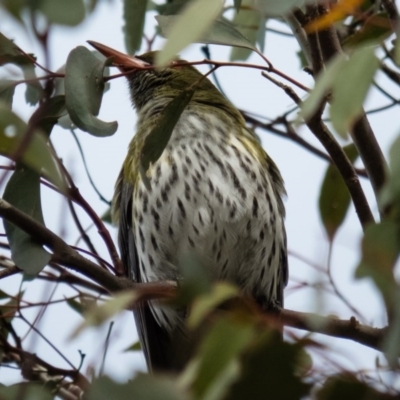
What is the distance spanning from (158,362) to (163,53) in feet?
6.03

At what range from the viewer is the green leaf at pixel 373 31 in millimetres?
1413

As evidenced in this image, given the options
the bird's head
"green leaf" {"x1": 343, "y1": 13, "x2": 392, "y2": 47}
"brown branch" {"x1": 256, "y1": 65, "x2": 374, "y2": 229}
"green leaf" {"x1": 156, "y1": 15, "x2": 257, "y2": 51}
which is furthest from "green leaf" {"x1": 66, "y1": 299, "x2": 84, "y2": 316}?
"green leaf" {"x1": 343, "y1": 13, "x2": 392, "y2": 47}

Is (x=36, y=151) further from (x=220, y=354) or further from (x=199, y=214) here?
(x=199, y=214)

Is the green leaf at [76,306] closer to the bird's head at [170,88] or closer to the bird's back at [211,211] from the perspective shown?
the bird's back at [211,211]

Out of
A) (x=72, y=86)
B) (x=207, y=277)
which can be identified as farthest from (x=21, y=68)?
(x=207, y=277)

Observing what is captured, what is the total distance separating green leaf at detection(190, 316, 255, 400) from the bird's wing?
1.74m

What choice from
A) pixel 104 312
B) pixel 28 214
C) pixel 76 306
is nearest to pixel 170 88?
pixel 76 306

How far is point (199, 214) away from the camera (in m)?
2.59

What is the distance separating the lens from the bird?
259cm

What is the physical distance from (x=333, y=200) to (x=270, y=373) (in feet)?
3.74

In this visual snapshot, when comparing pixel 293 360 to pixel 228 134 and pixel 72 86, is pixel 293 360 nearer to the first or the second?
pixel 72 86

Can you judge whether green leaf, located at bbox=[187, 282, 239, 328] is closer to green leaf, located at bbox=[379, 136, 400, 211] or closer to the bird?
green leaf, located at bbox=[379, 136, 400, 211]

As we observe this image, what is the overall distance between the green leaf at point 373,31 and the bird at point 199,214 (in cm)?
106

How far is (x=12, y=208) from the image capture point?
177 cm
